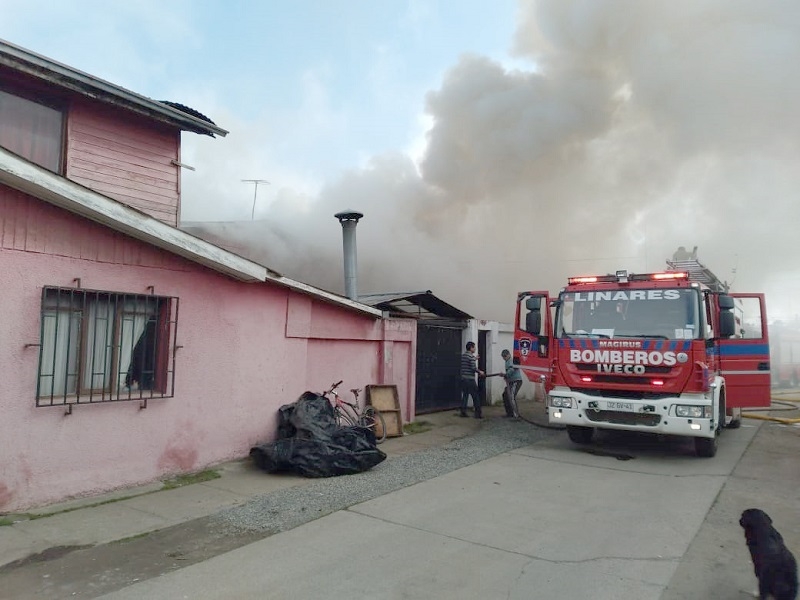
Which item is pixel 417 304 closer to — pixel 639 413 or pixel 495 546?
pixel 639 413

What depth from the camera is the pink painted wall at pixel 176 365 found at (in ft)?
15.8

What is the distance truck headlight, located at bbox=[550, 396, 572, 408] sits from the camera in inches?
300

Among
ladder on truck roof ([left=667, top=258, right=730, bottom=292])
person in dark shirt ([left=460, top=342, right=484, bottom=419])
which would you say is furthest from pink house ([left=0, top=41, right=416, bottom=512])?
ladder on truck roof ([left=667, top=258, right=730, bottom=292])

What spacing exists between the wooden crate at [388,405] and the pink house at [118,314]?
90 centimetres

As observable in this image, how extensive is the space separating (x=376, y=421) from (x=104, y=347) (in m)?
4.22

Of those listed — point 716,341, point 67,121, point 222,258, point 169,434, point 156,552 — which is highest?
point 67,121

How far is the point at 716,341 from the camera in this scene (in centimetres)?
771

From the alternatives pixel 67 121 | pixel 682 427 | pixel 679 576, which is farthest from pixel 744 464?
pixel 67 121

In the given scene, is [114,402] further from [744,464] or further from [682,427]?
[744,464]

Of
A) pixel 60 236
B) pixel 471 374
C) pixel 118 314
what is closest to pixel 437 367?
pixel 471 374

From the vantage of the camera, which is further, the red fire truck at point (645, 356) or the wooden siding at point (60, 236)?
the red fire truck at point (645, 356)

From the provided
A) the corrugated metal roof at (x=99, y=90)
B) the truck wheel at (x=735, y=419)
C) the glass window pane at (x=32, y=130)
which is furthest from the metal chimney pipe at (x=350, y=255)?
the truck wheel at (x=735, y=419)

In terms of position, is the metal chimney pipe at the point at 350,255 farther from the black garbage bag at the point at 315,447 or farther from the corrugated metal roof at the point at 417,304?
the black garbage bag at the point at 315,447

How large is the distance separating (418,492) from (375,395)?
3.44 m
